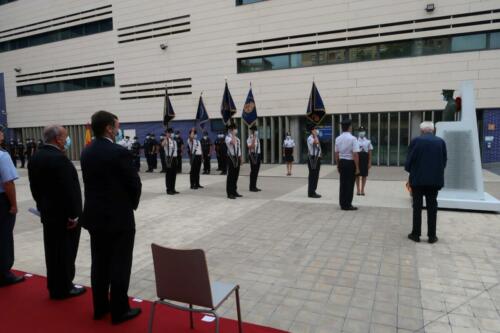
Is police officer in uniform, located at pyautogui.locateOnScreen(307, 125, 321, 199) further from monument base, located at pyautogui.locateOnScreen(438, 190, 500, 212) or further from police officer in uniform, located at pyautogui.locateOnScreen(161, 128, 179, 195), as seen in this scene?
police officer in uniform, located at pyautogui.locateOnScreen(161, 128, 179, 195)

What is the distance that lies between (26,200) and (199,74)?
12904 mm

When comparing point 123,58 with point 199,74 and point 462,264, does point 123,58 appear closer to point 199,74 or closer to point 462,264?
point 199,74

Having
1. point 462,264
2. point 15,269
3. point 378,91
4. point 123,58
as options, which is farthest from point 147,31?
point 462,264

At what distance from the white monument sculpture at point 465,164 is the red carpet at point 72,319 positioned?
598 centimetres

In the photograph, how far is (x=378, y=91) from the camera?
17.0 m

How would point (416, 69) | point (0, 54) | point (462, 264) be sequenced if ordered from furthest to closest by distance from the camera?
point (0, 54) → point (416, 69) → point (462, 264)

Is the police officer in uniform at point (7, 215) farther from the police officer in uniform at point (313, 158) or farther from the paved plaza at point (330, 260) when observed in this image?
the police officer in uniform at point (313, 158)

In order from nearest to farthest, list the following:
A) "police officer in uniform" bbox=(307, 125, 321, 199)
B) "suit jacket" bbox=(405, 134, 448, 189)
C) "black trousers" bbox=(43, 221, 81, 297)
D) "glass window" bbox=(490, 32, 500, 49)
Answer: "black trousers" bbox=(43, 221, 81, 297) < "suit jacket" bbox=(405, 134, 448, 189) < "police officer in uniform" bbox=(307, 125, 321, 199) < "glass window" bbox=(490, 32, 500, 49)

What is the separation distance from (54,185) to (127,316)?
1.48 m

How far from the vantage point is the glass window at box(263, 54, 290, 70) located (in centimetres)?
1898

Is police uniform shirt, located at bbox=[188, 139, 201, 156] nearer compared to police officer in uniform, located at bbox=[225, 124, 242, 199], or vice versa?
police officer in uniform, located at bbox=[225, 124, 242, 199]

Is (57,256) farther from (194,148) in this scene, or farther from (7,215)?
(194,148)

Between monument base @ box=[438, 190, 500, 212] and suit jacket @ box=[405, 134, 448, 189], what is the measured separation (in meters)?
2.38

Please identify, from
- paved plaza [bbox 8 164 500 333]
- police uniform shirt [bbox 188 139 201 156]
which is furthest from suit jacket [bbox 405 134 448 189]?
police uniform shirt [bbox 188 139 201 156]
